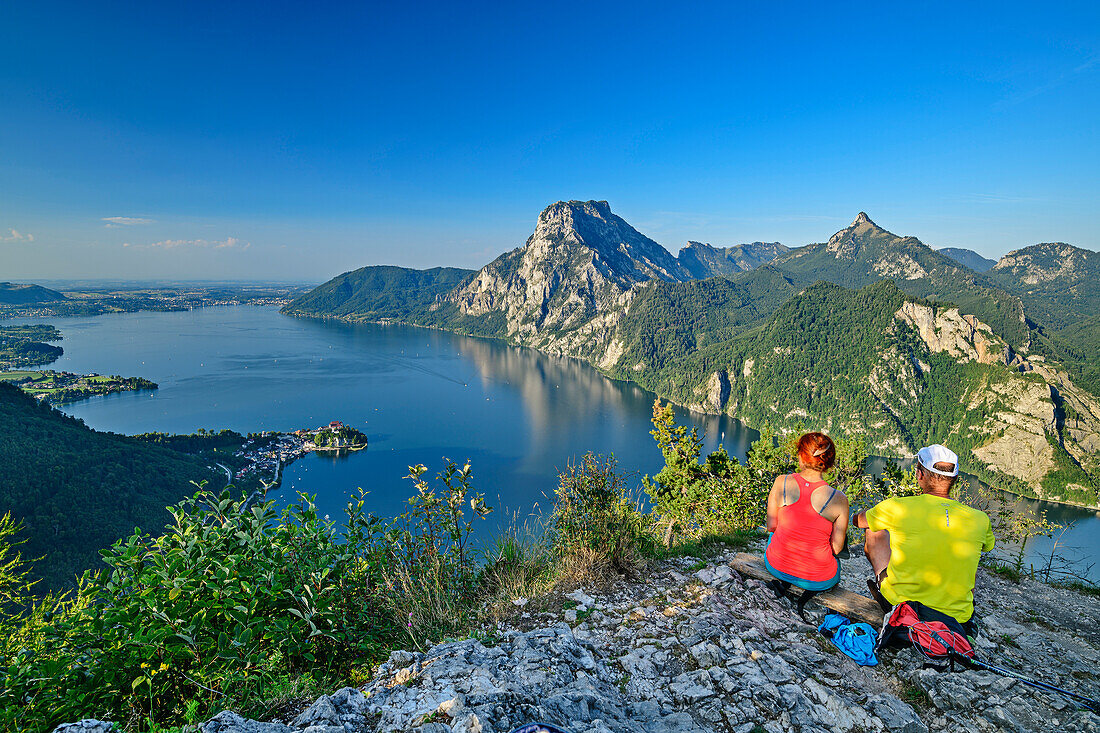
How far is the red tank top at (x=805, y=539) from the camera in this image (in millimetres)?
3701

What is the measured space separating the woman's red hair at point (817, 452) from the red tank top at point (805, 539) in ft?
0.52

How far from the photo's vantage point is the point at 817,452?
145 inches

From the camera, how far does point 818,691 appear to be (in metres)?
2.88

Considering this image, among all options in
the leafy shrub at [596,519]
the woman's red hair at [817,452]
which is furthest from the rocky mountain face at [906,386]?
the leafy shrub at [596,519]

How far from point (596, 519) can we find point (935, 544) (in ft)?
9.64

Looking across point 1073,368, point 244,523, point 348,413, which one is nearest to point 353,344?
point 348,413

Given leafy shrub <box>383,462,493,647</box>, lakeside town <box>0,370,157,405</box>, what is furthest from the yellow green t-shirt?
lakeside town <box>0,370,157,405</box>

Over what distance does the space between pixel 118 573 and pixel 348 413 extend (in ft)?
353

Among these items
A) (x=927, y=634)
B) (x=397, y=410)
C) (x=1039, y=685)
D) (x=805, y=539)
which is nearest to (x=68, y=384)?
(x=397, y=410)

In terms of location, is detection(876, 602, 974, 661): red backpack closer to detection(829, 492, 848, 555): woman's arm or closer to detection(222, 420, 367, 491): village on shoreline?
detection(829, 492, 848, 555): woman's arm

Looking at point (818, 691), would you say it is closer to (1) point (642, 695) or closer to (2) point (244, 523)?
(1) point (642, 695)

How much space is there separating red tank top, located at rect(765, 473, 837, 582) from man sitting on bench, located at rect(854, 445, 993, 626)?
425 millimetres

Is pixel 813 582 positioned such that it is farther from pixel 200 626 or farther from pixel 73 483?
pixel 73 483

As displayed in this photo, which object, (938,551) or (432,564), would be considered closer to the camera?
(938,551)
